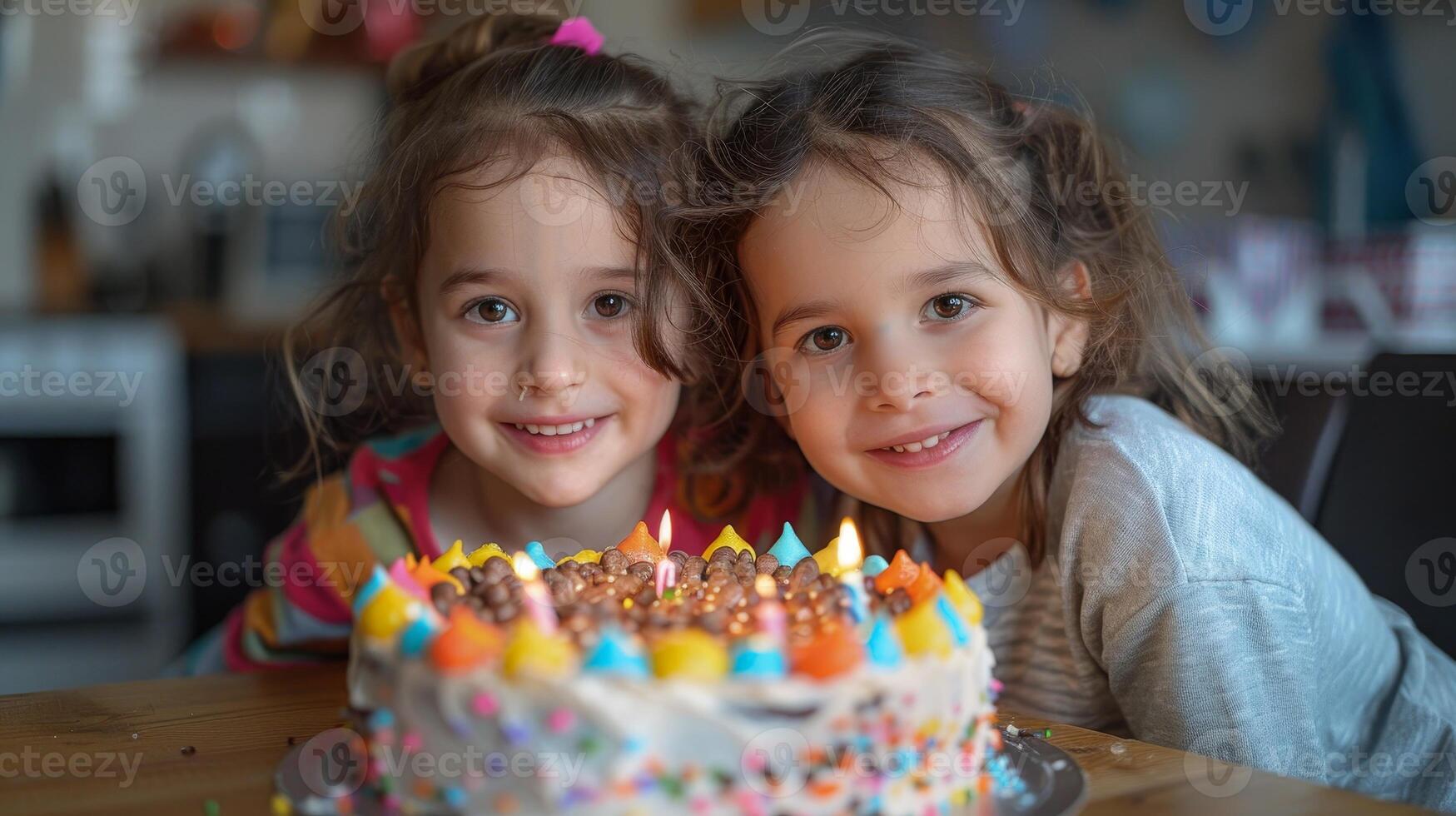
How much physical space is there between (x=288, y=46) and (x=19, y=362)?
1.37m

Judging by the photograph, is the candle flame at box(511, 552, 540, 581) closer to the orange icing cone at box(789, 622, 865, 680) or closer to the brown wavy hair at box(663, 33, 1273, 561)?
the orange icing cone at box(789, 622, 865, 680)

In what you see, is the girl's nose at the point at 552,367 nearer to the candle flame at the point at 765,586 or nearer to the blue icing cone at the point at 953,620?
the candle flame at the point at 765,586

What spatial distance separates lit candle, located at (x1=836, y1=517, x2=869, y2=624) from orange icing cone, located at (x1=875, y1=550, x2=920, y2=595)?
0.01 m

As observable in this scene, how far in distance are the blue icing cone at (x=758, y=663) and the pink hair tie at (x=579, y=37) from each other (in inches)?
39.2

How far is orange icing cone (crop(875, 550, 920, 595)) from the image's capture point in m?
0.92

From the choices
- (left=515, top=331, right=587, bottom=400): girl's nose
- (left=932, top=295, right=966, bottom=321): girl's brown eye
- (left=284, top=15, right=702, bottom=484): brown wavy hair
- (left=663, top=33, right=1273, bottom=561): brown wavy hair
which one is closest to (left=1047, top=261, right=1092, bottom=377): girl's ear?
(left=663, top=33, right=1273, bottom=561): brown wavy hair

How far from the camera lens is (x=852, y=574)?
949mm

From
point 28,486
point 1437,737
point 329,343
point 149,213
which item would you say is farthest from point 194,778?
point 149,213

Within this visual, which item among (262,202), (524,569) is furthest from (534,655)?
(262,202)

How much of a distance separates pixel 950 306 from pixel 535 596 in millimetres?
562

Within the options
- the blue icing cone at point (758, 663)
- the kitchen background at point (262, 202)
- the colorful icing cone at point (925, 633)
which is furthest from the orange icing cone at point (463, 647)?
the kitchen background at point (262, 202)

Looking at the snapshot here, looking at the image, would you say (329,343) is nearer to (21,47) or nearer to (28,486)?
(28,486)

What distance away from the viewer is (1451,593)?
146cm

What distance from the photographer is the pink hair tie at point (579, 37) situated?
60.2 inches
